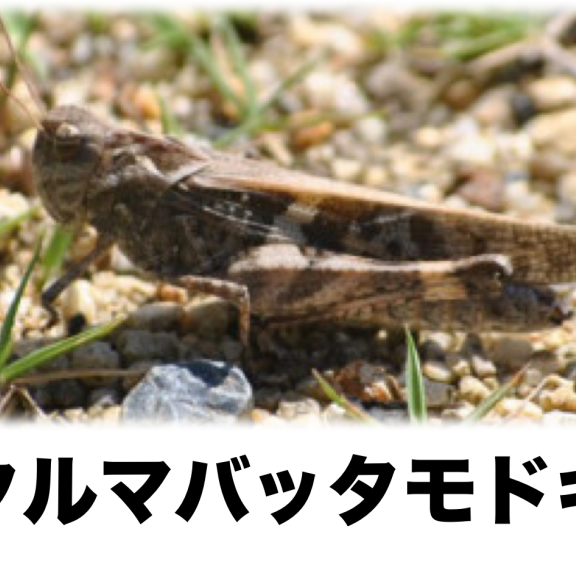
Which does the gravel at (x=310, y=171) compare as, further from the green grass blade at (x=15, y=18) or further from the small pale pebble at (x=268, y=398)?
the green grass blade at (x=15, y=18)

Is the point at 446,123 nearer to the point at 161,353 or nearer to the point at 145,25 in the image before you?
the point at 145,25

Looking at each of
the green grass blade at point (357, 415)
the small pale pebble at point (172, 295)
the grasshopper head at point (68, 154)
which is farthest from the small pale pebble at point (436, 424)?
the grasshopper head at point (68, 154)

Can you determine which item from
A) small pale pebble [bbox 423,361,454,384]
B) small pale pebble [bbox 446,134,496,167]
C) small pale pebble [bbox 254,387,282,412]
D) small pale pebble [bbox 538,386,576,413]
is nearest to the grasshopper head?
small pale pebble [bbox 254,387,282,412]

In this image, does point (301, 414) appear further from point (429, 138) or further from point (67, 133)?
point (429, 138)

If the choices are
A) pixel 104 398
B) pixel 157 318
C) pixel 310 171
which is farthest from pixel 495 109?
pixel 104 398

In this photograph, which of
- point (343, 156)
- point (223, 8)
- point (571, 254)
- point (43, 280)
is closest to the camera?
point (571, 254)
